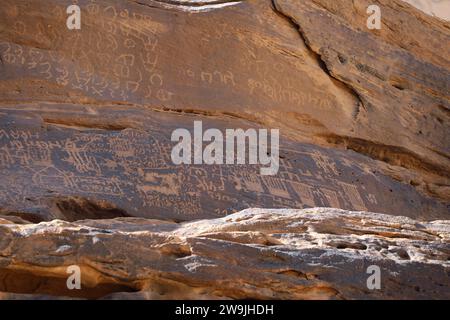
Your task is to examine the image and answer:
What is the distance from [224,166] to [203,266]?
3244 millimetres

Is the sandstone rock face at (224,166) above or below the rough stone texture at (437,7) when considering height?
below

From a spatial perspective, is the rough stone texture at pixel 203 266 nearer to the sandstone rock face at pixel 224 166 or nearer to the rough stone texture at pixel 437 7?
the sandstone rock face at pixel 224 166

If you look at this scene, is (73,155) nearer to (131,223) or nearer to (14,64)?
(14,64)

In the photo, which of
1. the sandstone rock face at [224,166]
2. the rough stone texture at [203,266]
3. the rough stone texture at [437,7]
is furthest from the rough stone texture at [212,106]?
the rough stone texture at [437,7]

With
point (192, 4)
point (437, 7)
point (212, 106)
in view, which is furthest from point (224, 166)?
point (437, 7)

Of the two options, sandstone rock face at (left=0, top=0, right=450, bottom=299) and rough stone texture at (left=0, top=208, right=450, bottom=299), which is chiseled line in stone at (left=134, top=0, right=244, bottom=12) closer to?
sandstone rock face at (left=0, top=0, right=450, bottom=299)

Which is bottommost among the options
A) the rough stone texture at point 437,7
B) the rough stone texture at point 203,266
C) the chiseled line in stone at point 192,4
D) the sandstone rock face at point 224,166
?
the rough stone texture at point 203,266

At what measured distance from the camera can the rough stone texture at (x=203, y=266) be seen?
13.3 feet

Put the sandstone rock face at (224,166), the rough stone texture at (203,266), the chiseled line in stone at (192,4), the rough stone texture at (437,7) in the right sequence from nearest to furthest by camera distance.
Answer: the rough stone texture at (203,266) → the sandstone rock face at (224,166) → the chiseled line in stone at (192,4) → the rough stone texture at (437,7)

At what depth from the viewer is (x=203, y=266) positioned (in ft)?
13.5

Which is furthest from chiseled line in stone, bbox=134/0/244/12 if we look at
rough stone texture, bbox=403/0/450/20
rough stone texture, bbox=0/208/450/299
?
rough stone texture, bbox=403/0/450/20

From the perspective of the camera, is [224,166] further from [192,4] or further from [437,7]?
[437,7]

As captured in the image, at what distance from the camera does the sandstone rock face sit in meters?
4.14
